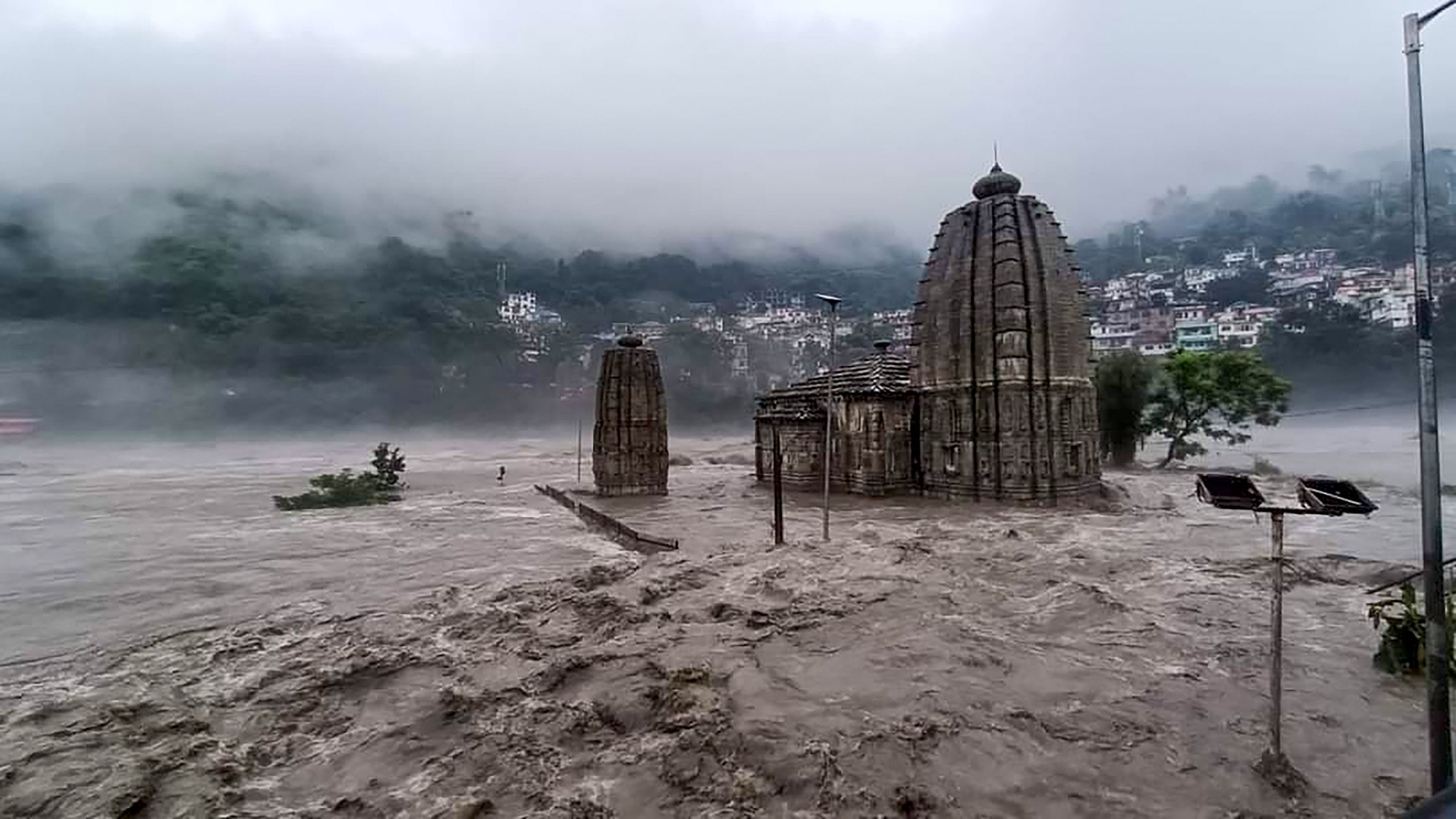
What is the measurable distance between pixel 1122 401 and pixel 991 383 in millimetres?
22839

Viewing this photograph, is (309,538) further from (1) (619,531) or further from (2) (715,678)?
(2) (715,678)

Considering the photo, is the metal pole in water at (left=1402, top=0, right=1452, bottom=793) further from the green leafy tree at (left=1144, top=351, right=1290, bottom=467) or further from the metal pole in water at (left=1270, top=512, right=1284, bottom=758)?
the green leafy tree at (left=1144, top=351, right=1290, bottom=467)

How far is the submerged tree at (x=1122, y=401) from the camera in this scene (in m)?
46.0

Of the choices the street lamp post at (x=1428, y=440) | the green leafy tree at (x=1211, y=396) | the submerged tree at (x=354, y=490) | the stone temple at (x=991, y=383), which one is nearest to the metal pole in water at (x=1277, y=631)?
the street lamp post at (x=1428, y=440)

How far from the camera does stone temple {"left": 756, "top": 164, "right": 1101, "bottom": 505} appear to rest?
1142 inches

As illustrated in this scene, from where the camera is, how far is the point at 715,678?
979cm

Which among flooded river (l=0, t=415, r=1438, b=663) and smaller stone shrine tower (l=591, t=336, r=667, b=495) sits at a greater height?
smaller stone shrine tower (l=591, t=336, r=667, b=495)

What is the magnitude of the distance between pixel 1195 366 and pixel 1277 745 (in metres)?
44.7

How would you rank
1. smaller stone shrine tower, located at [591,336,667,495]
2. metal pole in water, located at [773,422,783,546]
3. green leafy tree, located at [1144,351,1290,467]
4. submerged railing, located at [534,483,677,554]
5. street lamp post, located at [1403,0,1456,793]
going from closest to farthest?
street lamp post, located at [1403,0,1456,793] → metal pole in water, located at [773,422,783,546] → submerged railing, located at [534,483,677,554] → smaller stone shrine tower, located at [591,336,667,495] → green leafy tree, located at [1144,351,1290,467]

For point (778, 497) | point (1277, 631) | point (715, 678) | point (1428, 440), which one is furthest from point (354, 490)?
point (1428, 440)

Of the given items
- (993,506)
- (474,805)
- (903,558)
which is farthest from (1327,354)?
(474,805)

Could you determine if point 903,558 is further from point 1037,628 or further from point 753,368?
point 753,368

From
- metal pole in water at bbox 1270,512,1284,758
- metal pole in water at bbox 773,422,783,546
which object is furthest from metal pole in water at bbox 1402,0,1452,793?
metal pole in water at bbox 773,422,783,546

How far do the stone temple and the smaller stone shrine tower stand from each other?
8053mm
